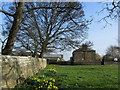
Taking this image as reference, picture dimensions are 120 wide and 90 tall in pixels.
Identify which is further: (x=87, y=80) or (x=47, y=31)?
(x=47, y=31)

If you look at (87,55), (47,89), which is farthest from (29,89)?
(87,55)

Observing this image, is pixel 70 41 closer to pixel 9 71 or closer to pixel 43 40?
pixel 43 40

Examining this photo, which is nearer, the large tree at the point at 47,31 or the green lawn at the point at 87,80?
the green lawn at the point at 87,80

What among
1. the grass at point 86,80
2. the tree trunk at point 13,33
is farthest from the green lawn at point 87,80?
the tree trunk at point 13,33

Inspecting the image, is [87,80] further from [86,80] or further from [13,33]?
[13,33]

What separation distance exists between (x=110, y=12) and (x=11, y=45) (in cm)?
590

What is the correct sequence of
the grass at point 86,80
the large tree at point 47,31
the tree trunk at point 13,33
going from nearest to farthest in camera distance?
the grass at point 86,80 < the tree trunk at point 13,33 < the large tree at point 47,31

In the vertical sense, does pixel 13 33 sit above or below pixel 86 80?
above

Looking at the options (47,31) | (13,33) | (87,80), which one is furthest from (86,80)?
(47,31)

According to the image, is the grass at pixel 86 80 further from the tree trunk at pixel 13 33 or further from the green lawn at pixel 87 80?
the tree trunk at pixel 13 33

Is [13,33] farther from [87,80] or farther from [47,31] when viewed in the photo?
[47,31]

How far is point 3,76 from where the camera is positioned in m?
4.05

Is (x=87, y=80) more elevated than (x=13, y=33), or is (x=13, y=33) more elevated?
(x=13, y=33)

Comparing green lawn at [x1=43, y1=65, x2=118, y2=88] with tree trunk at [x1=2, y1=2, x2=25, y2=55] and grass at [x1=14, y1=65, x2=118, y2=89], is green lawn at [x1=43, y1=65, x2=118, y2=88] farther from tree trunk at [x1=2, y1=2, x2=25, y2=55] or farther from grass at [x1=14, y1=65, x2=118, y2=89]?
→ tree trunk at [x1=2, y1=2, x2=25, y2=55]
